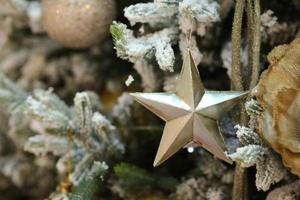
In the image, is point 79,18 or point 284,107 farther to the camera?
point 79,18

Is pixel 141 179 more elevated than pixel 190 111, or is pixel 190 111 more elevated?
pixel 190 111

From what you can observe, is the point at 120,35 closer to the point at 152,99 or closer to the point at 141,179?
the point at 152,99

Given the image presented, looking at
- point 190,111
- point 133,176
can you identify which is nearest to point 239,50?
point 190,111

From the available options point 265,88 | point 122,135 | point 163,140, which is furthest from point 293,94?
point 122,135

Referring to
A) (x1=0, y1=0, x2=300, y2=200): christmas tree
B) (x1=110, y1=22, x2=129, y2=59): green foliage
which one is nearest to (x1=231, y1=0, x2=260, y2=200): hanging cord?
(x1=0, y1=0, x2=300, y2=200): christmas tree

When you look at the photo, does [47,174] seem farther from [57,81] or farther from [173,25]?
[173,25]
